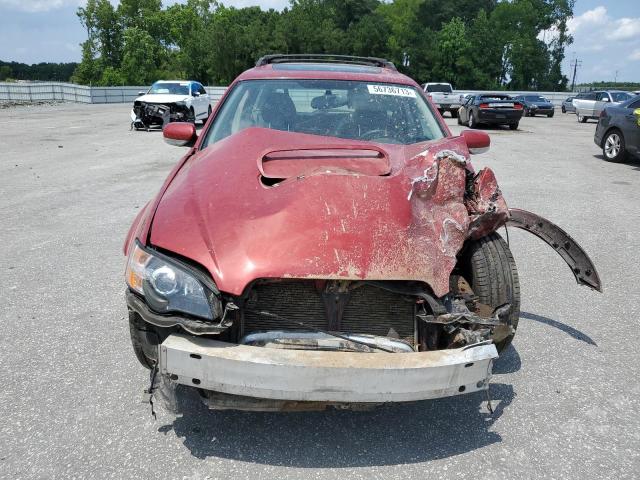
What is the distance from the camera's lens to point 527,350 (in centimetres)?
351

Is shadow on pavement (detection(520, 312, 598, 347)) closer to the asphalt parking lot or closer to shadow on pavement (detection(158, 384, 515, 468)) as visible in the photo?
the asphalt parking lot

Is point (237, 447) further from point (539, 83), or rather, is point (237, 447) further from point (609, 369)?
point (539, 83)

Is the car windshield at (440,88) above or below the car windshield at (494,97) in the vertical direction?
above

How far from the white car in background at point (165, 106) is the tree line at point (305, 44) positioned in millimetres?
47578

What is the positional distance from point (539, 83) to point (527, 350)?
7626 centimetres

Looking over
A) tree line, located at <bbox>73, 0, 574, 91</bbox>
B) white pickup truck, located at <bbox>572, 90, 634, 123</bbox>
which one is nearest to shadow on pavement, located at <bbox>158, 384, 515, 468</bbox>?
white pickup truck, located at <bbox>572, 90, 634, 123</bbox>

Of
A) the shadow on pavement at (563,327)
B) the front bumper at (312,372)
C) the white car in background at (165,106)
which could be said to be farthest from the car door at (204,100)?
the front bumper at (312,372)

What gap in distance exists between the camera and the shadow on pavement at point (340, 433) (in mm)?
2457

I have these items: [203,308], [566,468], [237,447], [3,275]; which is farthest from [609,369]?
[3,275]

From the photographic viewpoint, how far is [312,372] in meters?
2.09

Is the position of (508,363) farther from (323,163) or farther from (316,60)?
(316,60)

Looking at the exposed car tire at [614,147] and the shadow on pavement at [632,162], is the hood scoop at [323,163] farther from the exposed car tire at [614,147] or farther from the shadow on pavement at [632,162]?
the exposed car tire at [614,147]

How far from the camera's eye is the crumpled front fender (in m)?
3.15

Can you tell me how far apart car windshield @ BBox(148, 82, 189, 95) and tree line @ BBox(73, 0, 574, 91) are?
155 ft
